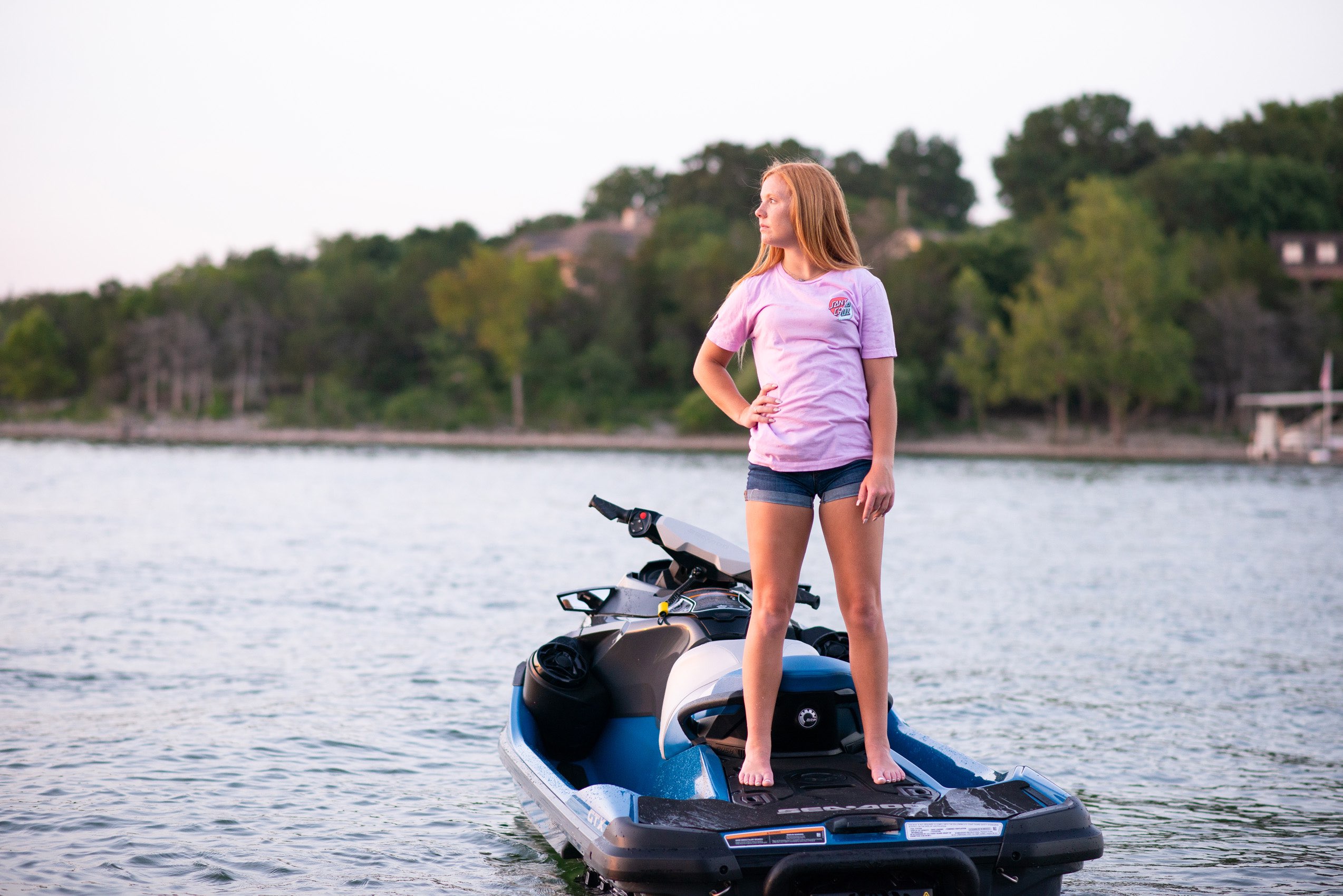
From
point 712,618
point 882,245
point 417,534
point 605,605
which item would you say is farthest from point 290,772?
point 882,245

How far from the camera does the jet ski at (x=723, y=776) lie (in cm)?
335

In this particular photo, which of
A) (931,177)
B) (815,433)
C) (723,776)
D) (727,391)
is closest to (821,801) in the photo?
(723,776)

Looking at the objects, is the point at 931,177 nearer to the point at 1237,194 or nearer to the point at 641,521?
the point at 1237,194

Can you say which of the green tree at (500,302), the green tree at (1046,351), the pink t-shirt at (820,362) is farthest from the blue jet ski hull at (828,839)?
the green tree at (500,302)

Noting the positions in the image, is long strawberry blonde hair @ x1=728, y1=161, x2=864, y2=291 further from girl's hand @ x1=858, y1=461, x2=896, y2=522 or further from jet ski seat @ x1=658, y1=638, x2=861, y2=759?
jet ski seat @ x1=658, y1=638, x2=861, y2=759

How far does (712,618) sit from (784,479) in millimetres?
819

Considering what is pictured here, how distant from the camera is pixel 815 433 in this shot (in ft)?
12.0

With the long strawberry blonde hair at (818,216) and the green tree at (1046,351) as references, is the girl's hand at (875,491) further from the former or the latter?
the green tree at (1046,351)

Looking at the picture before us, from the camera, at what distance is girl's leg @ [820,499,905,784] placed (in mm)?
3666

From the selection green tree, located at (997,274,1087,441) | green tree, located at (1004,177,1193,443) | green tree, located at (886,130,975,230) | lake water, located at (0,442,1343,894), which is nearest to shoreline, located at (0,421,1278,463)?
green tree, located at (1004,177,1193,443)

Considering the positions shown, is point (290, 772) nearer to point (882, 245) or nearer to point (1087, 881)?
point (1087, 881)

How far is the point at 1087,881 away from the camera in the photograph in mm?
4863

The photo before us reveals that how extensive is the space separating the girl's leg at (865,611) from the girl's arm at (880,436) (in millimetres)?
53

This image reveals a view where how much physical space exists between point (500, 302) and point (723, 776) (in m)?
69.3
